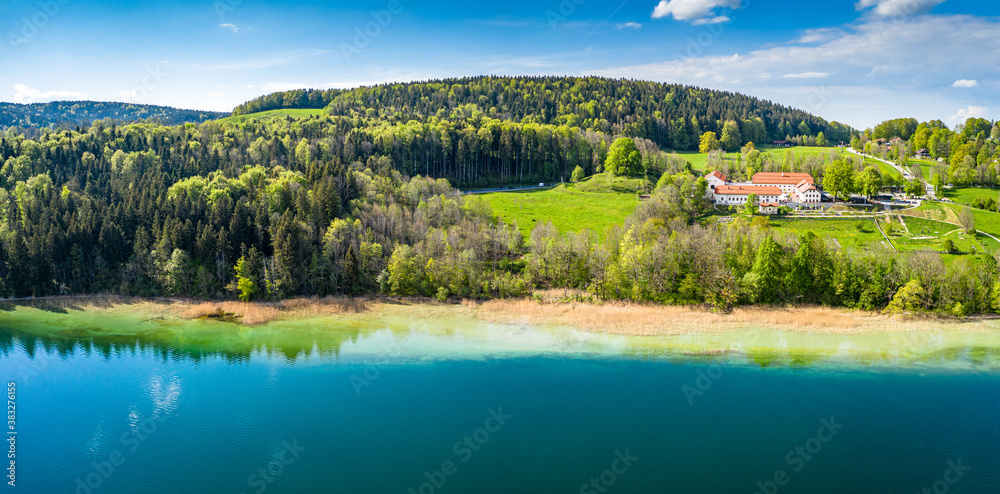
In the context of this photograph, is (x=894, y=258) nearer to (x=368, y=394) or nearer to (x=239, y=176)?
(x=368, y=394)

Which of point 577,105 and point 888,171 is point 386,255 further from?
point 577,105

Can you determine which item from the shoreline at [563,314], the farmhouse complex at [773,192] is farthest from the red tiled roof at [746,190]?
the shoreline at [563,314]

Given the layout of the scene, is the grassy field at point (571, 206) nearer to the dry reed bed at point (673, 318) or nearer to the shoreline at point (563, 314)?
the dry reed bed at point (673, 318)

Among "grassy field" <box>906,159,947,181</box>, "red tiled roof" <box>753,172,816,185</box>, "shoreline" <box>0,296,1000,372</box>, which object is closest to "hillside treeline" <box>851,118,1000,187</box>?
"grassy field" <box>906,159,947,181</box>

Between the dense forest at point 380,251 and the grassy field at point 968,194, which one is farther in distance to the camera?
the grassy field at point 968,194

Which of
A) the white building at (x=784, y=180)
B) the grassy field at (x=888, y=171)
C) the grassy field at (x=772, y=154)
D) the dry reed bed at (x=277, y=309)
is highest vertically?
the grassy field at (x=772, y=154)

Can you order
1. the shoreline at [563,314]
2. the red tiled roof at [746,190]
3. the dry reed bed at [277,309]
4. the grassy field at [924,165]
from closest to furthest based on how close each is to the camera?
the shoreline at [563,314], the dry reed bed at [277,309], the red tiled roof at [746,190], the grassy field at [924,165]

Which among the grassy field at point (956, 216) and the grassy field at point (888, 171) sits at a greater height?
the grassy field at point (888, 171)

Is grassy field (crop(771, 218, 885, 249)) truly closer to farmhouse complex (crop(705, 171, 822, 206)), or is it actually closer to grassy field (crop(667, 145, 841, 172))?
farmhouse complex (crop(705, 171, 822, 206))
